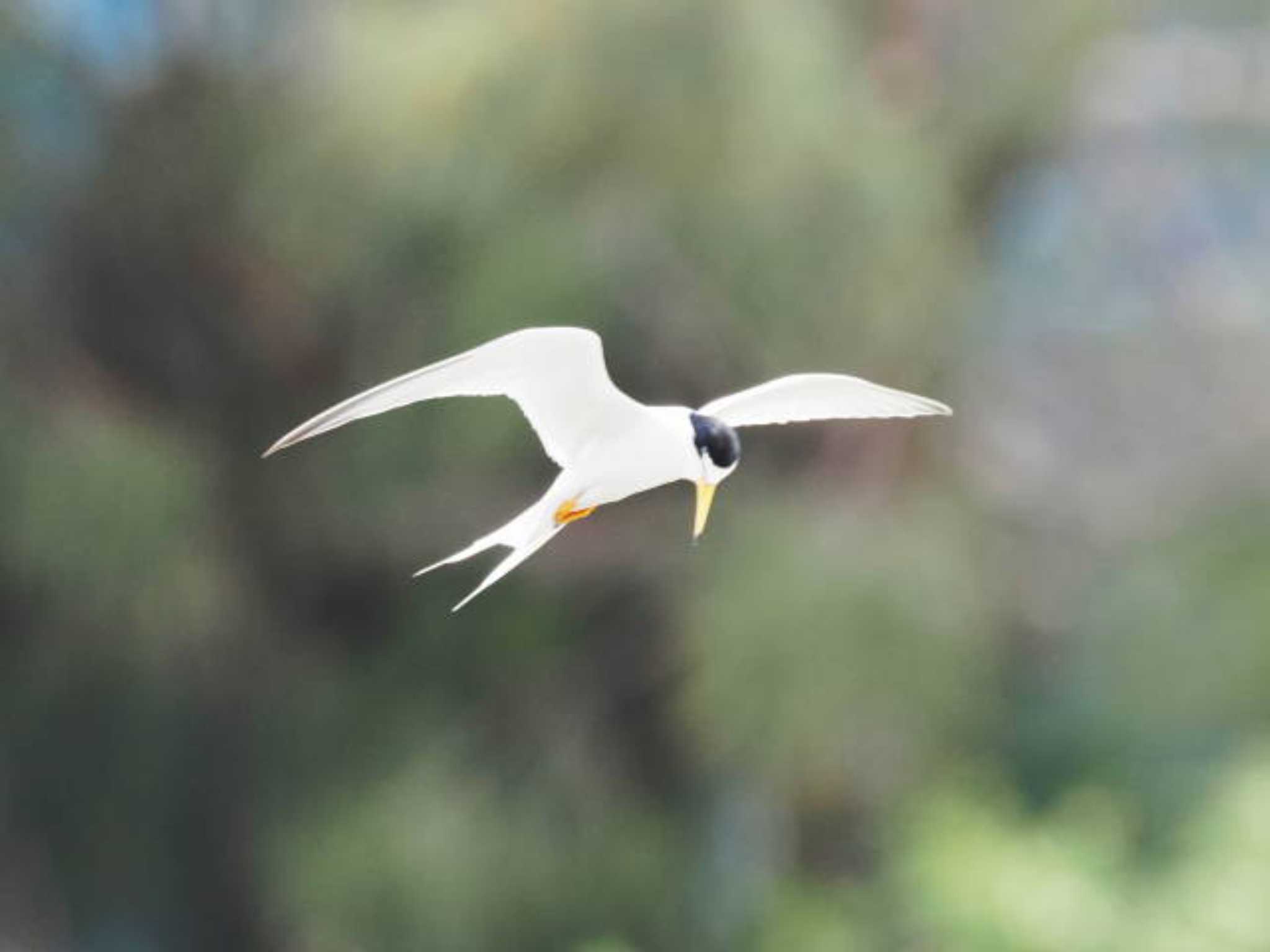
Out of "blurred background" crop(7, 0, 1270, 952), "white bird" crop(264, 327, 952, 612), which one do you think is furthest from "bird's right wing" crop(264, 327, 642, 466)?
"blurred background" crop(7, 0, 1270, 952)

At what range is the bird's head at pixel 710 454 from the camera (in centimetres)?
38

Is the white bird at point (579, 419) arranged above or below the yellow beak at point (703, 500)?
above

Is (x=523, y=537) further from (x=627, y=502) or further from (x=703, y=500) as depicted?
(x=627, y=502)

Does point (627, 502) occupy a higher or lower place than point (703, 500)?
lower

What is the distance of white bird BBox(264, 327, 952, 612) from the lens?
0.37 meters

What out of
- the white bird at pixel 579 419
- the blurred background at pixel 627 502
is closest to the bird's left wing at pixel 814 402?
the white bird at pixel 579 419

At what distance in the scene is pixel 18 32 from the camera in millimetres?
2641

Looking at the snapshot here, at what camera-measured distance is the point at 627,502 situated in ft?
9.43

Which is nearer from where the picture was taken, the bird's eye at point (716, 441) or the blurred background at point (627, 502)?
the bird's eye at point (716, 441)

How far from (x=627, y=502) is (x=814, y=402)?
95.1 inches

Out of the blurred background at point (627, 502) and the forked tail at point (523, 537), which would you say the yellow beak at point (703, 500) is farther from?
the blurred background at point (627, 502)

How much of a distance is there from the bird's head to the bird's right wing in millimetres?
11

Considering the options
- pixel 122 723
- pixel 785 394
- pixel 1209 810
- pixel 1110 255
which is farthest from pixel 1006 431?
pixel 785 394

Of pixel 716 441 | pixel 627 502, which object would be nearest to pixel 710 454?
pixel 716 441
